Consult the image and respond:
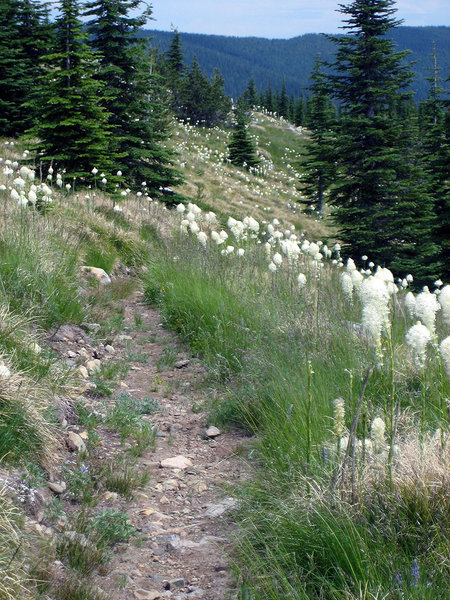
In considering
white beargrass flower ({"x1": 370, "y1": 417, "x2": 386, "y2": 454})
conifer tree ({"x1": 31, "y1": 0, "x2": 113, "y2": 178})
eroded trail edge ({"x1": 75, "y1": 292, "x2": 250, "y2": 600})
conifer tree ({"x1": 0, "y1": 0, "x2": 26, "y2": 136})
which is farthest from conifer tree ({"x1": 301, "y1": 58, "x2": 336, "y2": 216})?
white beargrass flower ({"x1": 370, "y1": 417, "x2": 386, "y2": 454})

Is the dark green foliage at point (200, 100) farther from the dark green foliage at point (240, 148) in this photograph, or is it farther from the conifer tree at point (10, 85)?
the conifer tree at point (10, 85)

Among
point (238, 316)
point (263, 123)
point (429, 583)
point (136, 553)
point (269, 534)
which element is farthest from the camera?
point (263, 123)

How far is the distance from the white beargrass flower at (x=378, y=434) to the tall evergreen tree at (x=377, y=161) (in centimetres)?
1435

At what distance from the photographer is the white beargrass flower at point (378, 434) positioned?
7.45 ft

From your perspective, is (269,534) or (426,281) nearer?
→ (269,534)

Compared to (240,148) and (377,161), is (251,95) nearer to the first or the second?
(240,148)

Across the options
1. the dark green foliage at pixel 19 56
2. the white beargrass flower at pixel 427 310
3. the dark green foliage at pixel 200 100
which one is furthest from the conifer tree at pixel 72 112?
the dark green foliage at pixel 200 100

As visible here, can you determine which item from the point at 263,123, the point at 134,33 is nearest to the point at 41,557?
the point at 134,33

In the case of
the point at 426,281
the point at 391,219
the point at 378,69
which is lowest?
the point at 426,281

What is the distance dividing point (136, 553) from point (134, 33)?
14.1 metres

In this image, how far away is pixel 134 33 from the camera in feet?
45.7

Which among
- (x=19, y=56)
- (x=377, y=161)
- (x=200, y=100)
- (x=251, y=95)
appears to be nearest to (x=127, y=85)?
(x=377, y=161)

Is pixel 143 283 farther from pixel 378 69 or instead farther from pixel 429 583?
pixel 378 69

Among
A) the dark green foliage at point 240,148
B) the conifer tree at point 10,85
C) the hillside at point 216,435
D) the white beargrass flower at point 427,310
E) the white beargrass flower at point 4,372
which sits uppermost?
the conifer tree at point 10,85
